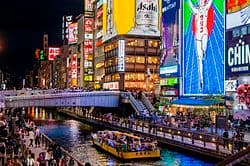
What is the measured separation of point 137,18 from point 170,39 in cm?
4215

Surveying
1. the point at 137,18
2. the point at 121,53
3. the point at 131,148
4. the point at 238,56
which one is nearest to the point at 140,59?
the point at 121,53

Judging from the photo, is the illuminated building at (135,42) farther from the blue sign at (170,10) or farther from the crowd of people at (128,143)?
the crowd of people at (128,143)

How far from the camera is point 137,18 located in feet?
474

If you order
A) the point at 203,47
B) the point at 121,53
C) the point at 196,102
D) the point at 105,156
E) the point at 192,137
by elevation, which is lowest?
the point at 105,156

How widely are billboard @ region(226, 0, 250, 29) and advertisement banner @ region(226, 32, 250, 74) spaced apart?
6.76ft

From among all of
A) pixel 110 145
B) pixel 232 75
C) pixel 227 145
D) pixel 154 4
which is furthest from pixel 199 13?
pixel 154 4

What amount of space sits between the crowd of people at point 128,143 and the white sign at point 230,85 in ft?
72.3

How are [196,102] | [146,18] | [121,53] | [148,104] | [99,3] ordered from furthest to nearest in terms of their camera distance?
[99,3], [146,18], [121,53], [148,104], [196,102]

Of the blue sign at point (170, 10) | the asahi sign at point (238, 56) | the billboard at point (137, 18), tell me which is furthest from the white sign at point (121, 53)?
the asahi sign at point (238, 56)

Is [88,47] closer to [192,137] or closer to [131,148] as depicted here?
[192,137]

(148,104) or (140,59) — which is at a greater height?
(140,59)

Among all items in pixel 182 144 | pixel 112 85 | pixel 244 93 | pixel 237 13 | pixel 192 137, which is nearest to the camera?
pixel 192 137

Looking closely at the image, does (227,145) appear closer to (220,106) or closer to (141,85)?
(220,106)

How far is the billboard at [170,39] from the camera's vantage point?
100 metres
